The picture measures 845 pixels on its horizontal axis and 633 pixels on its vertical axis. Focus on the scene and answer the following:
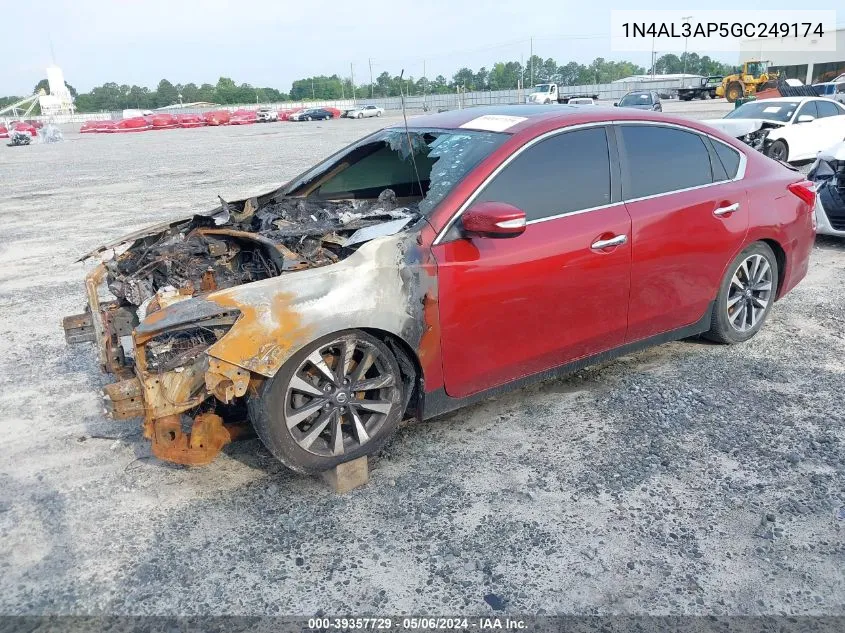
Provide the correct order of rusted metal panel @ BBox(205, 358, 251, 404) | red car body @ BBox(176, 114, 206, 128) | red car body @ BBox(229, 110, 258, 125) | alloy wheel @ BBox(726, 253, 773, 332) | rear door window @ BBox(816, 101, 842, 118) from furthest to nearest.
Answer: red car body @ BBox(229, 110, 258, 125), red car body @ BBox(176, 114, 206, 128), rear door window @ BBox(816, 101, 842, 118), alloy wheel @ BBox(726, 253, 773, 332), rusted metal panel @ BBox(205, 358, 251, 404)

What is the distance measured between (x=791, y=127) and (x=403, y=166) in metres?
11.6

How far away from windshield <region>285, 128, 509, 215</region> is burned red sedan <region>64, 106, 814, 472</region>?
1cm

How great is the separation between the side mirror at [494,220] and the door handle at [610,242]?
0.61 metres

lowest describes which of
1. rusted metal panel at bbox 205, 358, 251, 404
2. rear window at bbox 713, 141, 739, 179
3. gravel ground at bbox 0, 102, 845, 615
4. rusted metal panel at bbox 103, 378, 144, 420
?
gravel ground at bbox 0, 102, 845, 615

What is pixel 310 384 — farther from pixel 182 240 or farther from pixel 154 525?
pixel 182 240

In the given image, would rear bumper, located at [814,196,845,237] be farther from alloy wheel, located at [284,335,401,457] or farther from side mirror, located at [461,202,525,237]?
alloy wheel, located at [284,335,401,457]

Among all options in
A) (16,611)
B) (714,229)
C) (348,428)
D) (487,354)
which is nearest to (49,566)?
(16,611)

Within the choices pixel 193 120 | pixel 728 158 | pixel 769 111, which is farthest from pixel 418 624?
pixel 193 120

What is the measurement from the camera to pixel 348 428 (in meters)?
3.39

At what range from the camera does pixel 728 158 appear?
4.59 meters

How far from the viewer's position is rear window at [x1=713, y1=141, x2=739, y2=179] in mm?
4543

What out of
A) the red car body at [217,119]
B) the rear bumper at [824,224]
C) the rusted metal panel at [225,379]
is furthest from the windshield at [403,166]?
the red car body at [217,119]

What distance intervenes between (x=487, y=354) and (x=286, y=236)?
1241mm

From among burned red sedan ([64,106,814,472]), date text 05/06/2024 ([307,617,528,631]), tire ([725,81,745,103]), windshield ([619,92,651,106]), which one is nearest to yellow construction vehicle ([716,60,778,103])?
A: tire ([725,81,745,103])
